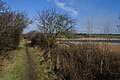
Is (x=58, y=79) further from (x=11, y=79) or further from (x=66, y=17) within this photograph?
(x=66, y=17)

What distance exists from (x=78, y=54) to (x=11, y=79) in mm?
5140

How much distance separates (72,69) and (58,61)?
16.6 ft

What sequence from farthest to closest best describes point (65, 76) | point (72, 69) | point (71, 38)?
point (71, 38) → point (65, 76) → point (72, 69)

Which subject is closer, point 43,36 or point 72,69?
point 72,69

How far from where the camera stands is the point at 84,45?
687 inches

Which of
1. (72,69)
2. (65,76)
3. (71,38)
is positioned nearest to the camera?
(72,69)

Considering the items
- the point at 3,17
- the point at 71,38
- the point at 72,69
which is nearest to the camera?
the point at 72,69

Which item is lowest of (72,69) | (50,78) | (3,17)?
(50,78)

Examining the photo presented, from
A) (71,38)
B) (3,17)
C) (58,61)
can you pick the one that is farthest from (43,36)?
(58,61)

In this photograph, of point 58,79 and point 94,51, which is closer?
point 58,79

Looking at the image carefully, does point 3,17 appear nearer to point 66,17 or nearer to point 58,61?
point 58,61

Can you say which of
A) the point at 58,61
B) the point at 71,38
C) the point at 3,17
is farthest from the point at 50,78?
the point at 71,38

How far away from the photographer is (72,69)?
12.8m

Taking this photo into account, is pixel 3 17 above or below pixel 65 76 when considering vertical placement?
above
